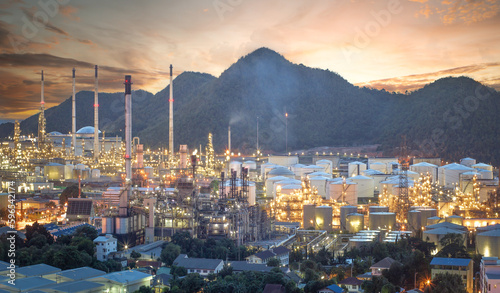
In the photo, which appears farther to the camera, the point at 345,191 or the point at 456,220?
the point at 345,191

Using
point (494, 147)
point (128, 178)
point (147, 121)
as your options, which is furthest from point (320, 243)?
point (147, 121)

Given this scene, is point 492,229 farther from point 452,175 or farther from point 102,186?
point 102,186

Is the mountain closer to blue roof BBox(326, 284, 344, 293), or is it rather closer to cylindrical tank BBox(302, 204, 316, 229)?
→ cylindrical tank BBox(302, 204, 316, 229)

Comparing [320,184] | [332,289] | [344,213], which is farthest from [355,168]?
[332,289]

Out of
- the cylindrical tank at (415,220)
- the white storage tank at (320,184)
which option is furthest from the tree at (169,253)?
the white storage tank at (320,184)

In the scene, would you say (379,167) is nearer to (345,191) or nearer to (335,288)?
(345,191)

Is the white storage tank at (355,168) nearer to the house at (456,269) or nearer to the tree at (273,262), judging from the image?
the tree at (273,262)
